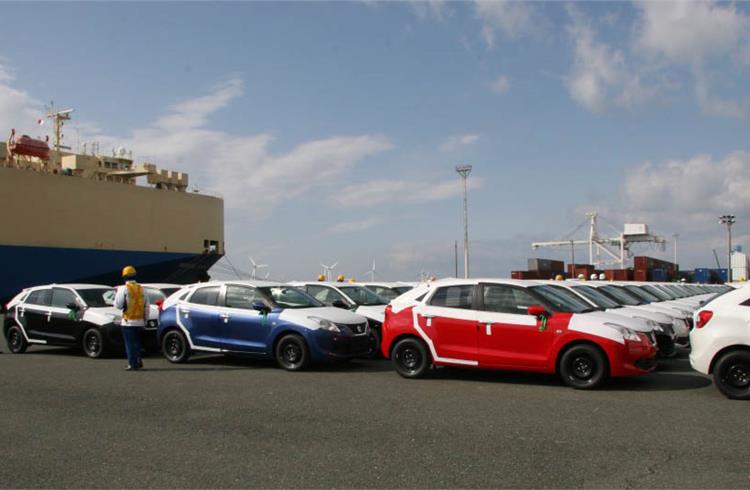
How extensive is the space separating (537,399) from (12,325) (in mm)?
11408

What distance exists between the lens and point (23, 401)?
8.34 meters

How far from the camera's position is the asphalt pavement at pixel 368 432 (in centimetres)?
509

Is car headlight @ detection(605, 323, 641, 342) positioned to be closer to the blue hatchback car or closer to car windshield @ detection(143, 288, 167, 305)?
the blue hatchback car

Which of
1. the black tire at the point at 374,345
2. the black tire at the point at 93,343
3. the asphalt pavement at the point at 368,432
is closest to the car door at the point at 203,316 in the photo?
the asphalt pavement at the point at 368,432

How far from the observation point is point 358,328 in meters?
11.6

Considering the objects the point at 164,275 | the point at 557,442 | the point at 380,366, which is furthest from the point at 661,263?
the point at 557,442

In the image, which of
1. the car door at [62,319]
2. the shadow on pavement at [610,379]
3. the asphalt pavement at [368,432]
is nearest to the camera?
the asphalt pavement at [368,432]

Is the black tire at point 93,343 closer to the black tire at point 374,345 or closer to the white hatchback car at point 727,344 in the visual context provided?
the black tire at point 374,345

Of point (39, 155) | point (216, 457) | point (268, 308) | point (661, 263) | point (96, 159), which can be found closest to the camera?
point (216, 457)

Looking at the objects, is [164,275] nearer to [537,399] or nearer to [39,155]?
[39,155]

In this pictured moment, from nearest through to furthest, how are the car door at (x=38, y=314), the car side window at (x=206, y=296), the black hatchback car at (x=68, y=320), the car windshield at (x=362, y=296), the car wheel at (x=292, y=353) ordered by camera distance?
the car wheel at (x=292, y=353), the car side window at (x=206, y=296), the black hatchback car at (x=68, y=320), the car door at (x=38, y=314), the car windshield at (x=362, y=296)

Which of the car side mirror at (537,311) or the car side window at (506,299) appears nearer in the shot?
the car side mirror at (537,311)

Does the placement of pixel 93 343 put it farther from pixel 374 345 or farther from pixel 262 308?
pixel 374 345

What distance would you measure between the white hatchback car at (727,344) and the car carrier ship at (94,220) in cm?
3191
